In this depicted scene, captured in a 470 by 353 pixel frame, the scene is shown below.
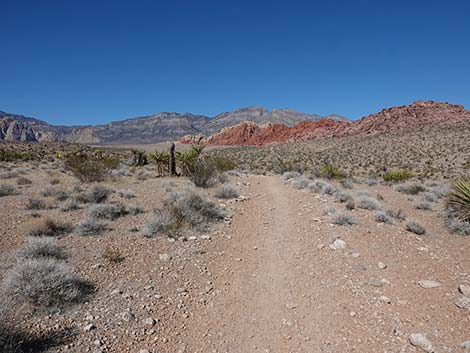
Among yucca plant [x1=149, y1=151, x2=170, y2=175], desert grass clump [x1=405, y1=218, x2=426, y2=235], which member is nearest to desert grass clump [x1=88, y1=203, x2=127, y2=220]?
desert grass clump [x1=405, y1=218, x2=426, y2=235]

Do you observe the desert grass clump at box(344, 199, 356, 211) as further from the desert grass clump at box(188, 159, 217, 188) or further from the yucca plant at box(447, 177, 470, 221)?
the desert grass clump at box(188, 159, 217, 188)

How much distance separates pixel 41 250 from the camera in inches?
229

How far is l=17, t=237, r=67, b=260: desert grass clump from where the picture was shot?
5.68 metres

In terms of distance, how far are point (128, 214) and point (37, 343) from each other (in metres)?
5.81

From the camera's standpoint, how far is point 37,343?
3.60 meters

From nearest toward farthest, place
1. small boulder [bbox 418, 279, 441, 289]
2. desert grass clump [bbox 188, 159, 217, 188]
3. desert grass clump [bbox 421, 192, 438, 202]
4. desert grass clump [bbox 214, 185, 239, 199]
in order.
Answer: small boulder [bbox 418, 279, 441, 289]
desert grass clump [bbox 214, 185, 239, 199]
desert grass clump [bbox 421, 192, 438, 202]
desert grass clump [bbox 188, 159, 217, 188]

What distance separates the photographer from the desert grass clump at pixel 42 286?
4320 mm

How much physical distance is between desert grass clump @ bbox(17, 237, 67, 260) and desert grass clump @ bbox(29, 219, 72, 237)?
104 centimetres

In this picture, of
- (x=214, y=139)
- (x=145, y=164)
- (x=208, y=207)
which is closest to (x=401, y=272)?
(x=208, y=207)

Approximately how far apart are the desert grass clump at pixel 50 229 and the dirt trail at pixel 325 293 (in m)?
3.74

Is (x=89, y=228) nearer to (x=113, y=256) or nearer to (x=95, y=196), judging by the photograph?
(x=113, y=256)

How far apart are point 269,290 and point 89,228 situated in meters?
4.62

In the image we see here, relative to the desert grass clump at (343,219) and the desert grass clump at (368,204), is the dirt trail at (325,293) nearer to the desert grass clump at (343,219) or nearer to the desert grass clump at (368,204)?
the desert grass clump at (343,219)

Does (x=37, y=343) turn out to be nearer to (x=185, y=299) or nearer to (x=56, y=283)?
(x=56, y=283)
